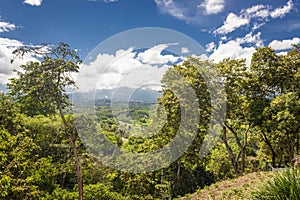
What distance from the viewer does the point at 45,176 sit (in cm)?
1233

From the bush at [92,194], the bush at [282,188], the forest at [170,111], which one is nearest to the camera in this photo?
the bush at [282,188]

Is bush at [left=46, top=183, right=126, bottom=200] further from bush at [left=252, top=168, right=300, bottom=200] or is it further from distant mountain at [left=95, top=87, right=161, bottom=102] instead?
bush at [left=252, top=168, right=300, bottom=200]

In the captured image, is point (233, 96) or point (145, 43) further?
point (233, 96)

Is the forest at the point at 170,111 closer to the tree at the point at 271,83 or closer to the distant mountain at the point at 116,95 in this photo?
the tree at the point at 271,83

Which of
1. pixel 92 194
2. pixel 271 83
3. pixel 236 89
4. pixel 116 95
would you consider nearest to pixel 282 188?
pixel 116 95

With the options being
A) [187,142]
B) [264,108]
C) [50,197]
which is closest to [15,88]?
[50,197]

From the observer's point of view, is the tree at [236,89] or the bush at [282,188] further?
the tree at [236,89]

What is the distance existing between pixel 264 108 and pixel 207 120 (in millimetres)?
3148

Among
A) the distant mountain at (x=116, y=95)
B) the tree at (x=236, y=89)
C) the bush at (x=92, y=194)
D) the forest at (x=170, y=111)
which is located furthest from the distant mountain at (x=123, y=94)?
the tree at (x=236, y=89)

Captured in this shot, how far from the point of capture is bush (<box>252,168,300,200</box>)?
365 cm

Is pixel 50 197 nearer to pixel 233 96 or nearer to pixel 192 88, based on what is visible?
pixel 192 88

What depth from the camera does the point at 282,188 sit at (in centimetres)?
380

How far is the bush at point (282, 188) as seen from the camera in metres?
3.65

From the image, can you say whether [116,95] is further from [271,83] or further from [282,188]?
[271,83]
